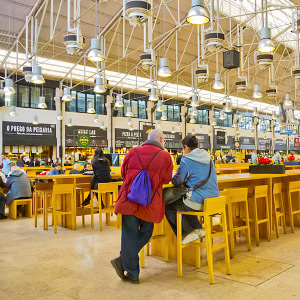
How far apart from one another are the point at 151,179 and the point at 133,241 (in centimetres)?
64

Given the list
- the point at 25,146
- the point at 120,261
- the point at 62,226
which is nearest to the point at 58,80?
the point at 25,146

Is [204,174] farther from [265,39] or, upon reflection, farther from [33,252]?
[265,39]

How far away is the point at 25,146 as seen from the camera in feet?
63.6

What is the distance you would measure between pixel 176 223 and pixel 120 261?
72 centimetres

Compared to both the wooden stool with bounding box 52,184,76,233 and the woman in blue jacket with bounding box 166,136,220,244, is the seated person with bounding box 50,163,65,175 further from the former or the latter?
the woman in blue jacket with bounding box 166,136,220,244

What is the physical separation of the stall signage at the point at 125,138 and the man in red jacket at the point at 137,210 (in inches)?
781

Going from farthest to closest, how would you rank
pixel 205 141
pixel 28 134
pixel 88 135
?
pixel 205 141 < pixel 88 135 < pixel 28 134

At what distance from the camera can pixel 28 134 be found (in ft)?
63.3

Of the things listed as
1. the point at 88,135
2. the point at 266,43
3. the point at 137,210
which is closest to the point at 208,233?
the point at 137,210

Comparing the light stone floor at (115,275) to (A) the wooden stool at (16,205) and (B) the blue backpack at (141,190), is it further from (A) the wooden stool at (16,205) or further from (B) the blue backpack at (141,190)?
(A) the wooden stool at (16,205)

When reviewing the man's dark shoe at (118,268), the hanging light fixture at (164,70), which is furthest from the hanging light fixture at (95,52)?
the man's dark shoe at (118,268)

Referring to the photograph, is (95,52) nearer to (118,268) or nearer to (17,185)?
(17,185)

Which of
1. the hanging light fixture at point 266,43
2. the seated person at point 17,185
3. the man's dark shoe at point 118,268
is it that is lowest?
the man's dark shoe at point 118,268

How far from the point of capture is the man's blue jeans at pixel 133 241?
3.34 metres
